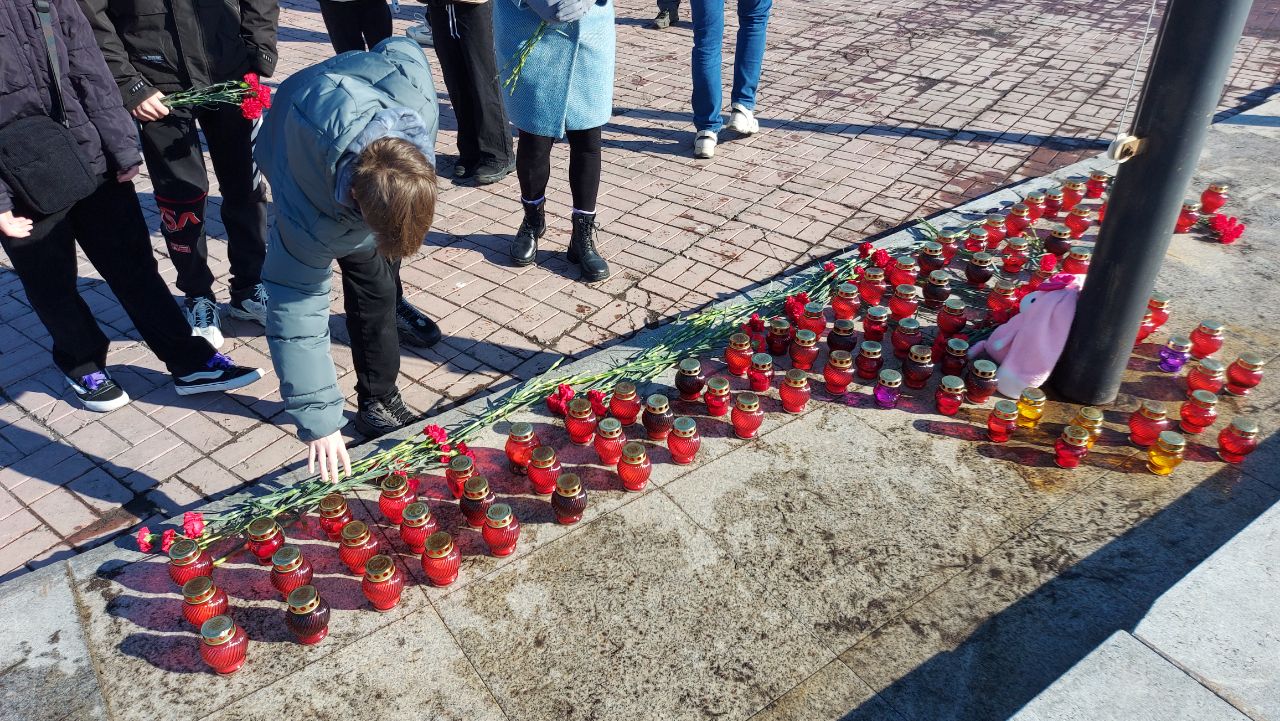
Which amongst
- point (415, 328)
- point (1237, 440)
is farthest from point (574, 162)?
point (1237, 440)

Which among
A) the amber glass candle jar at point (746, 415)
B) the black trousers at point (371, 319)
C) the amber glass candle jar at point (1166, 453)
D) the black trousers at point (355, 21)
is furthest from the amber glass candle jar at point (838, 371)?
the black trousers at point (355, 21)

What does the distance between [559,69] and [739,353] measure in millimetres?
1706

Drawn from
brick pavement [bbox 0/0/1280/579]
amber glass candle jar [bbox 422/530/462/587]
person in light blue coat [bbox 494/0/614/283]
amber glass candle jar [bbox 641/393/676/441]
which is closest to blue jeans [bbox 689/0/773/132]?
brick pavement [bbox 0/0/1280/579]

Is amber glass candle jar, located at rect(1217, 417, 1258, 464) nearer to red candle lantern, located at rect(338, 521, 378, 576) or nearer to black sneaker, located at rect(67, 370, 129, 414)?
red candle lantern, located at rect(338, 521, 378, 576)

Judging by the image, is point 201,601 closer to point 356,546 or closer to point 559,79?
point 356,546

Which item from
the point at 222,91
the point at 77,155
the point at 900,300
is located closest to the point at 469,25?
the point at 222,91

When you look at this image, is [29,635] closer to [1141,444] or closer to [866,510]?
[866,510]

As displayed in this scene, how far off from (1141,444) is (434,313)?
3.18 meters

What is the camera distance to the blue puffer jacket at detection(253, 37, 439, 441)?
247 cm

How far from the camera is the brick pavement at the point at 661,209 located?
349cm

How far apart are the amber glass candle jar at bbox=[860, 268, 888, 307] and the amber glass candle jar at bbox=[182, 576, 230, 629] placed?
2.93 meters

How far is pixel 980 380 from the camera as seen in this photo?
341 cm

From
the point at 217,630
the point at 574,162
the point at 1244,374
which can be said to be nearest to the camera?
the point at 217,630

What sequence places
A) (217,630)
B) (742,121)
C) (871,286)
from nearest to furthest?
1. (217,630)
2. (871,286)
3. (742,121)
